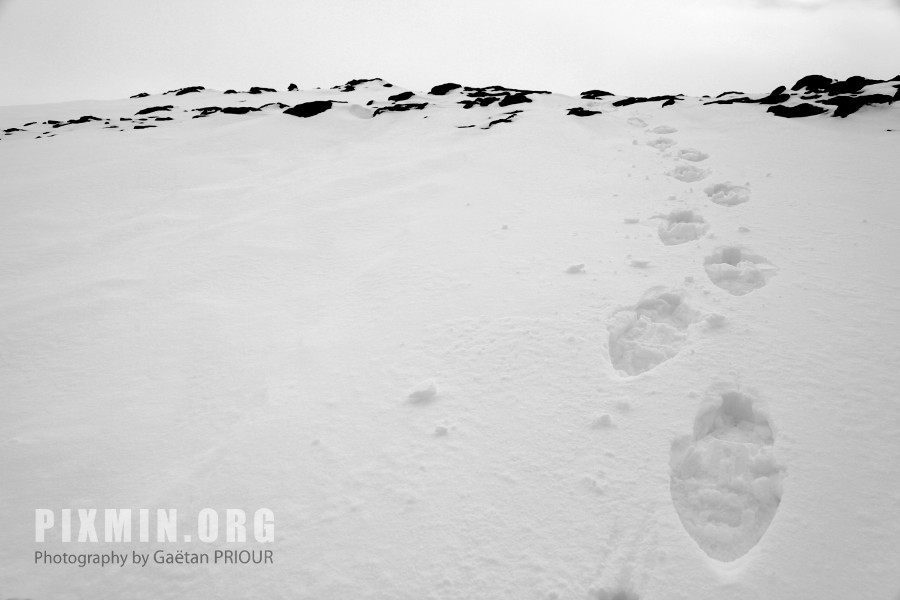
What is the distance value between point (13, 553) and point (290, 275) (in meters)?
2.35

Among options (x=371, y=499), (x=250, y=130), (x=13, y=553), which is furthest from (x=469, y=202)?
(x=250, y=130)

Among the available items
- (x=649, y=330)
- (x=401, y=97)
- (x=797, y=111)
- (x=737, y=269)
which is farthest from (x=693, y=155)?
(x=401, y=97)

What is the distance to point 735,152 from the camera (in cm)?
580

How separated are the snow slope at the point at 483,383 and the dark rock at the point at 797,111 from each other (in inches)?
89.1

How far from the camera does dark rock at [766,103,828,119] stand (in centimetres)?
Result: 715

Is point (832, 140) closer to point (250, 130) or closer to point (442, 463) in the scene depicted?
point (442, 463)

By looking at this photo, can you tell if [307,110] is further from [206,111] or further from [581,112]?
[581,112]

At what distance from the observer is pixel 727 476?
74.7 inches

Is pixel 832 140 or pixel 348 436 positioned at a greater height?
pixel 832 140

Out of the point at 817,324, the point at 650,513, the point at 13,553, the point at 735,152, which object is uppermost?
the point at 735,152

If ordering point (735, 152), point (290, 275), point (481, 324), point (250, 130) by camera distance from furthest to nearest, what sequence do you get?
point (250, 130), point (735, 152), point (290, 275), point (481, 324)

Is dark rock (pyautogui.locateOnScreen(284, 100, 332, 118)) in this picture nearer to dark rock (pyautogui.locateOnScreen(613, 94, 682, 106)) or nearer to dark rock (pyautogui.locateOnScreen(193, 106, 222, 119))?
dark rock (pyautogui.locateOnScreen(193, 106, 222, 119))

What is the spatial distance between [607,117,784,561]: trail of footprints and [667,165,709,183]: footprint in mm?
2034

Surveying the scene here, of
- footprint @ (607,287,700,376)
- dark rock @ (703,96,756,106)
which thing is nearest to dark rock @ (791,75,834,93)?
dark rock @ (703,96,756,106)
